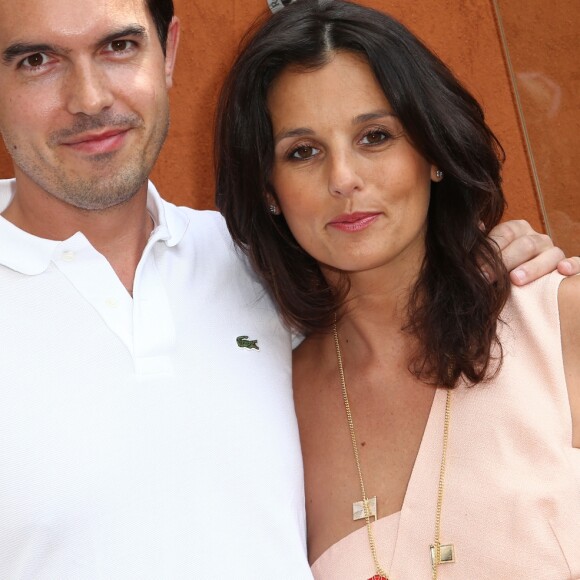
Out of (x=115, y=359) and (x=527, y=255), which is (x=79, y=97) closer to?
(x=115, y=359)

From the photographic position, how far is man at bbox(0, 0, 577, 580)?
4.91 ft

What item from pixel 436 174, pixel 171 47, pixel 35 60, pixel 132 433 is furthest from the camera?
pixel 171 47

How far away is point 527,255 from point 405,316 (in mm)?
251

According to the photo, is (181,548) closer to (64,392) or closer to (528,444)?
(64,392)

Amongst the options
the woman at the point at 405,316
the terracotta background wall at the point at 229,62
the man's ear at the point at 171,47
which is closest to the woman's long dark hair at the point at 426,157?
the woman at the point at 405,316

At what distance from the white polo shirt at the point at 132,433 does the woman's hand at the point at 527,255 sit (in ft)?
1.54

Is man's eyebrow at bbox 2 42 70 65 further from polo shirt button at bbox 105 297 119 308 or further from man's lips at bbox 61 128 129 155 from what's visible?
polo shirt button at bbox 105 297 119 308

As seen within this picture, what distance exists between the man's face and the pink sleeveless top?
0.68 m

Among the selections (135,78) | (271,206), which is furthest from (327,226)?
(135,78)

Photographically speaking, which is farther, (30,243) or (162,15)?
(162,15)

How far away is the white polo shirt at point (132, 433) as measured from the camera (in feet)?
4.88

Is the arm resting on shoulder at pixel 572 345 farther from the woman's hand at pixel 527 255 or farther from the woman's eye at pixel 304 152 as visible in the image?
the woman's eye at pixel 304 152

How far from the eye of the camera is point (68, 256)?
66.0 inches

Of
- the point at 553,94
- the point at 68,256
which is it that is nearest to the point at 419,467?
the point at 68,256
